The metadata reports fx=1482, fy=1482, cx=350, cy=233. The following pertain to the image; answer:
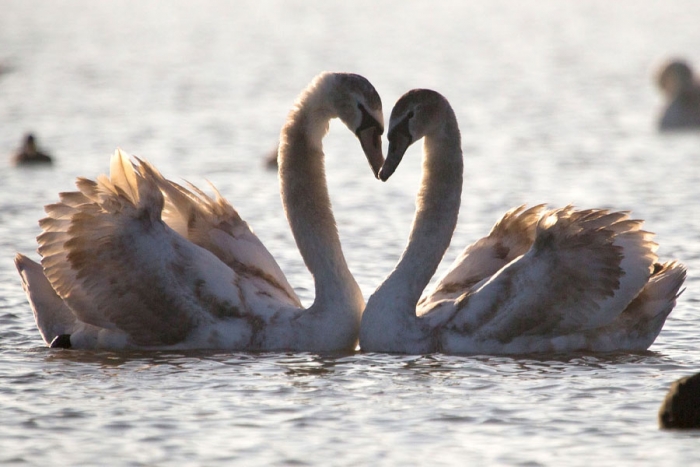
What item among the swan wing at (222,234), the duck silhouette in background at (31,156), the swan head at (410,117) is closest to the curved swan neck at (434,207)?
the swan head at (410,117)

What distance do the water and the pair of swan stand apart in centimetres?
21

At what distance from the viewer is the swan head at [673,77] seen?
28.6 meters

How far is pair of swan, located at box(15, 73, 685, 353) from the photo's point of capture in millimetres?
9938

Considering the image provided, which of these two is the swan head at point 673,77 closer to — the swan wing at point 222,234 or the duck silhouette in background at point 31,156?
the duck silhouette in background at point 31,156

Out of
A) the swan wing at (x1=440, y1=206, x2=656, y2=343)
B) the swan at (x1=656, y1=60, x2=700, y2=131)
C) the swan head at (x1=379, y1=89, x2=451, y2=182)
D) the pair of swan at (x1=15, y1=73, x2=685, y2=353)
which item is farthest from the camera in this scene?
the swan at (x1=656, y1=60, x2=700, y2=131)

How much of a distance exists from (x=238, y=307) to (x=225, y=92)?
855 inches

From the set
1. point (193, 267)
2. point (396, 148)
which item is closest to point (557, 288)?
point (396, 148)

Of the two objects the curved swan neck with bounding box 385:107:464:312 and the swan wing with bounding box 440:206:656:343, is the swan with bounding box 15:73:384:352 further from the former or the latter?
the swan wing with bounding box 440:206:656:343

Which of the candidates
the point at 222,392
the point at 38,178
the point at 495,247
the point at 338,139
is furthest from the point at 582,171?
the point at 222,392

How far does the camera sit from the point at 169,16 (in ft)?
205

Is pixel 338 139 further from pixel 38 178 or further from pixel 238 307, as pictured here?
pixel 238 307

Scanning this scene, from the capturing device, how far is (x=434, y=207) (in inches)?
410

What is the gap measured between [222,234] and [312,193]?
81cm

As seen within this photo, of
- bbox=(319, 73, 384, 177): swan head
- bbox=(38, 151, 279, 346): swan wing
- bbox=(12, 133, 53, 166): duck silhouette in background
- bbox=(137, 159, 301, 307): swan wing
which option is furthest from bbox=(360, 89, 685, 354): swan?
bbox=(12, 133, 53, 166): duck silhouette in background
